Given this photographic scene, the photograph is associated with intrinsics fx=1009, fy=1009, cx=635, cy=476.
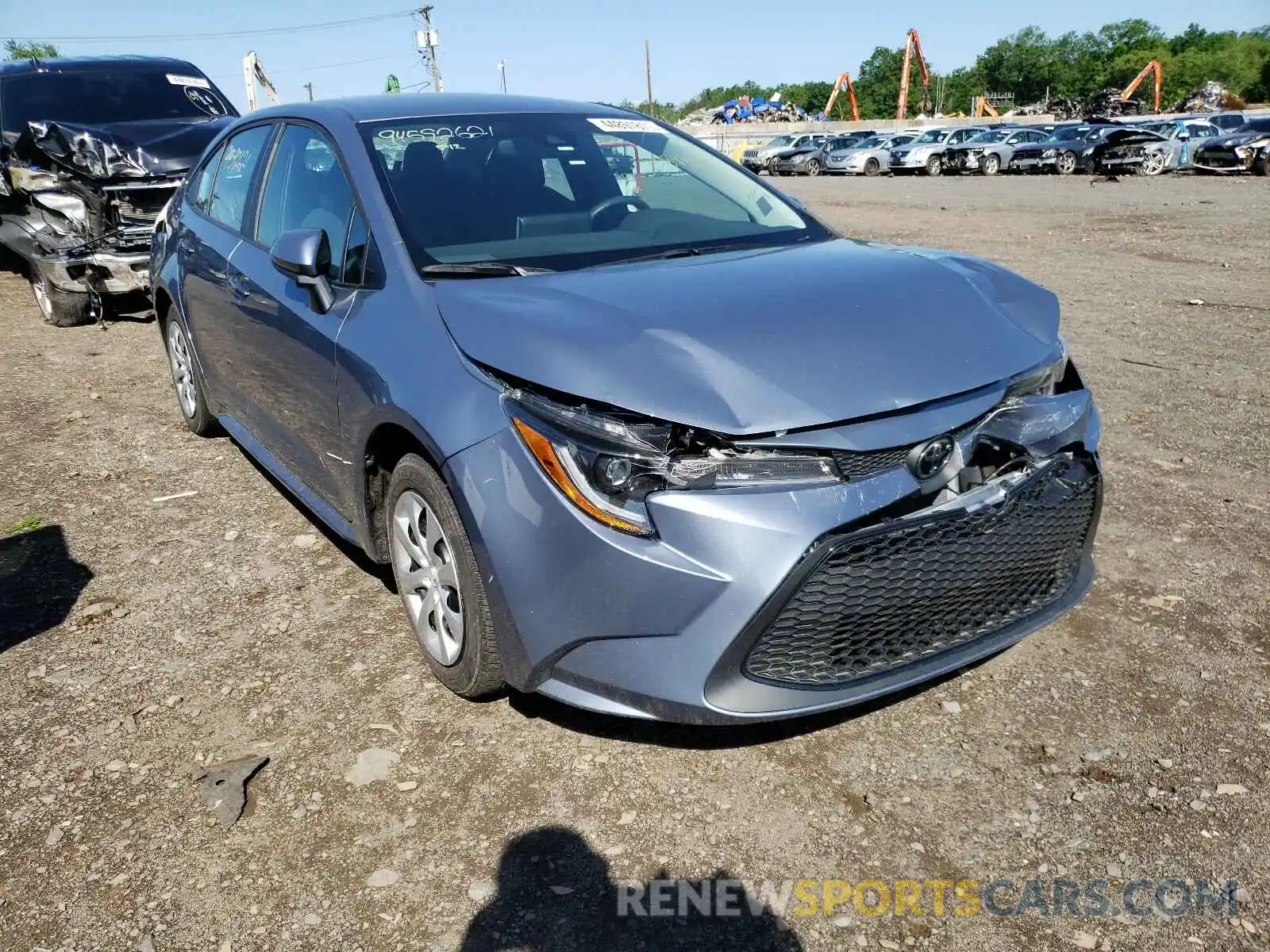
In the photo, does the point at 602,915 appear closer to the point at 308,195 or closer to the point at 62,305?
the point at 308,195

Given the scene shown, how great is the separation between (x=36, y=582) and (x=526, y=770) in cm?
240

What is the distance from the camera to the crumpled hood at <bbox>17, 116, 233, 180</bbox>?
319 inches

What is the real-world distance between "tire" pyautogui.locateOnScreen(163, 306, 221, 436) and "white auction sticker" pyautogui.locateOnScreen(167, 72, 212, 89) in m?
5.17

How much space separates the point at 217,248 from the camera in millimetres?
4375

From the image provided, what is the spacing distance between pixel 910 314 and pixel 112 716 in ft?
8.55

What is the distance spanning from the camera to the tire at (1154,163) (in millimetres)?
27172

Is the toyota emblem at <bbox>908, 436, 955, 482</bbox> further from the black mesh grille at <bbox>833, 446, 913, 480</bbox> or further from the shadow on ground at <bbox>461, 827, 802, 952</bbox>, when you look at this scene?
the shadow on ground at <bbox>461, 827, 802, 952</bbox>

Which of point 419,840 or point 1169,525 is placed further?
point 1169,525

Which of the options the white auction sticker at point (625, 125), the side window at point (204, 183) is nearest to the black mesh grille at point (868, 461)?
the white auction sticker at point (625, 125)

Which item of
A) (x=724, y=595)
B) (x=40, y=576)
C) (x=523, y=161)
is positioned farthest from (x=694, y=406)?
(x=40, y=576)

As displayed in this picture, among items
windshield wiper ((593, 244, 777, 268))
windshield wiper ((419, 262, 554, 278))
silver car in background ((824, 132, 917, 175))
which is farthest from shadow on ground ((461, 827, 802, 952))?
silver car in background ((824, 132, 917, 175))

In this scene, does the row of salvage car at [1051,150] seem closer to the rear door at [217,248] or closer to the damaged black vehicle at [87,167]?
the damaged black vehicle at [87,167]

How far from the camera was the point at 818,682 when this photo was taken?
242 centimetres

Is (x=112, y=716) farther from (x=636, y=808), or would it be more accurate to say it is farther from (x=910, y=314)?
(x=910, y=314)
